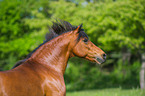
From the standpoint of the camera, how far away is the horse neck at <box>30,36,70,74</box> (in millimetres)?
3578

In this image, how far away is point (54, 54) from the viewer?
3.68m

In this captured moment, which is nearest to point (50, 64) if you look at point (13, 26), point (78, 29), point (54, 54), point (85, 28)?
point (54, 54)

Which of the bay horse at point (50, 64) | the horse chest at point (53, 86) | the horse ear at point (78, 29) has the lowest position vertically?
the horse chest at point (53, 86)

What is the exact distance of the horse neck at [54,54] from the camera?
3578 millimetres

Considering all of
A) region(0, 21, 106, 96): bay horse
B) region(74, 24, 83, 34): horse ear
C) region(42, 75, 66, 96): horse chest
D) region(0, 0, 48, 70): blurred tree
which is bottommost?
region(0, 0, 48, 70): blurred tree

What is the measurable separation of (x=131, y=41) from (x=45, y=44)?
31.8 feet

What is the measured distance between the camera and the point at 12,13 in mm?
18141

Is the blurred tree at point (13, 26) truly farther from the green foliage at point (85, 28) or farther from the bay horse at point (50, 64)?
the bay horse at point (50, 64)

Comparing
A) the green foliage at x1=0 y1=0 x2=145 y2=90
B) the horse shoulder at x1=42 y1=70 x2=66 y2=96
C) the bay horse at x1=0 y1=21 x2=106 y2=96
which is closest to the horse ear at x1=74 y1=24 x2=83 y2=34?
the bay horse at x1=0 y1=21 x2=106 y2=96

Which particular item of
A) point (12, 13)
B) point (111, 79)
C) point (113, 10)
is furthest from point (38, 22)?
point (111, 79)

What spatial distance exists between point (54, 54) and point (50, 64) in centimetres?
23

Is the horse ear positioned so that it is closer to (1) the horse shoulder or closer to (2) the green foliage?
(1) the horse shoulder

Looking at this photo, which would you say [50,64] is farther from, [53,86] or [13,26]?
[13,26]

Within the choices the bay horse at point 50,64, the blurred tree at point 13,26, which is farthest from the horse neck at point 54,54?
the blurred tree at point 13,26
